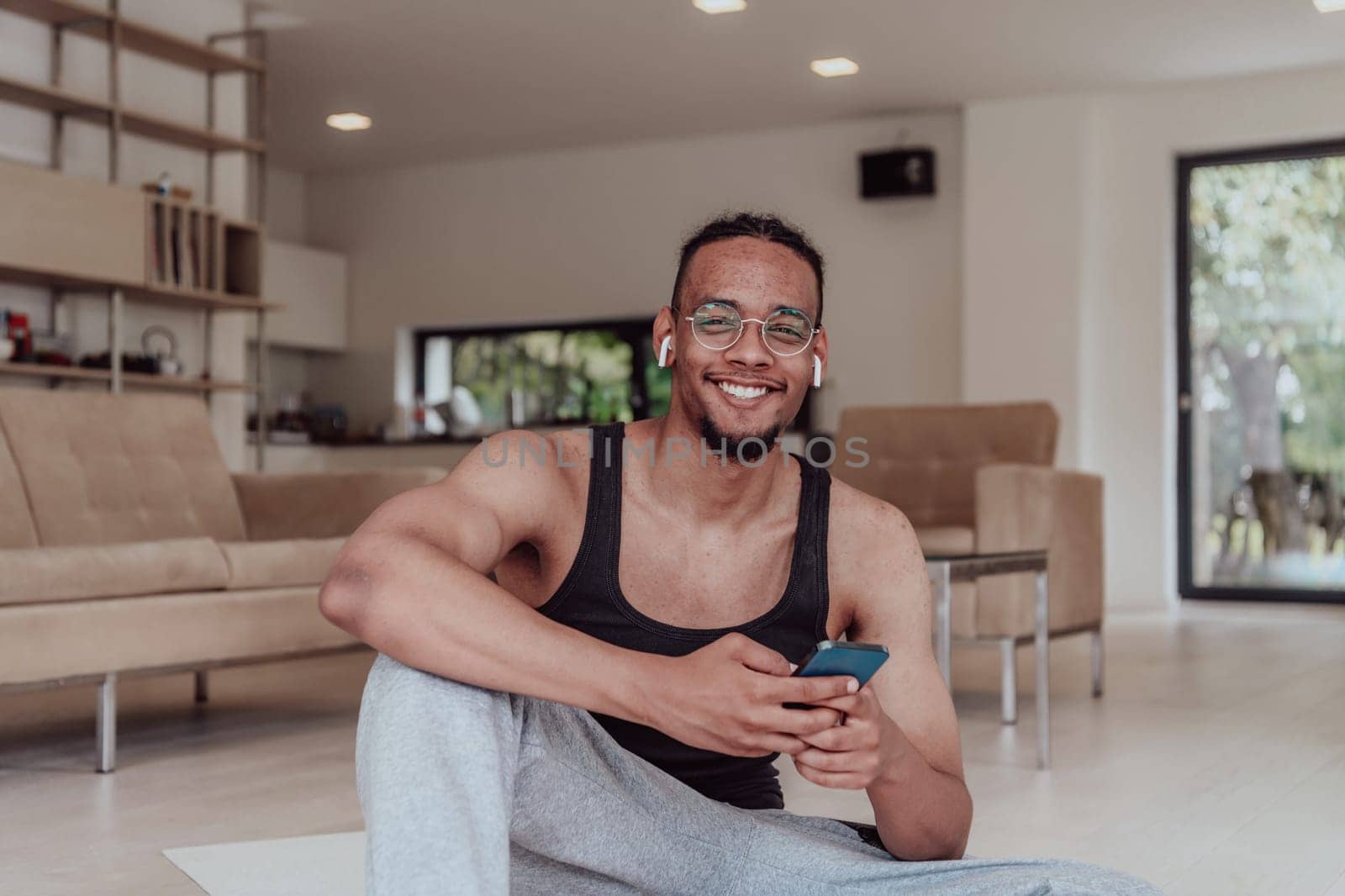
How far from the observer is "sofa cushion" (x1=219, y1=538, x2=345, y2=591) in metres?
3.32

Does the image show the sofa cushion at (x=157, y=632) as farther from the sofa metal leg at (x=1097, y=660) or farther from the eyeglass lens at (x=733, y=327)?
the sofa metal leg at (x=1097, y=660)

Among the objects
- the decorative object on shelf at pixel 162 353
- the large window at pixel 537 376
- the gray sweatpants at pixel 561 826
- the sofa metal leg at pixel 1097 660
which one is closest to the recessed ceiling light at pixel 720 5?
the decorative object on shelf at pixel 162 353

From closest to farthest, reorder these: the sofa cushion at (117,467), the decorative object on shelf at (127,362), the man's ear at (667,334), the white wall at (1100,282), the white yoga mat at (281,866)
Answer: the man's ear at (667,334) < the white yoga mat at (281,866) < the sofa cushion at (117,467) < the decorative object on shelf at (127,362) < the white wall at (1100,282)

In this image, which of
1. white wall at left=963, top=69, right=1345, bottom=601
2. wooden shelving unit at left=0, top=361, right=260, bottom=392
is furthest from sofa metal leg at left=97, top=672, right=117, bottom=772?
white wall at left=963, top=69, right=1345, bottom=601

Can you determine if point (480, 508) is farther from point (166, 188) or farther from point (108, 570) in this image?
point (166, 188)

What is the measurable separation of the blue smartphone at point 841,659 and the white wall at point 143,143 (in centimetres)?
471

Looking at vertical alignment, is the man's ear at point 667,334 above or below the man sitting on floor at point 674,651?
above

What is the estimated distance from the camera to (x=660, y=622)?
143 centimetres

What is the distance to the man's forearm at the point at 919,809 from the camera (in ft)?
4.33

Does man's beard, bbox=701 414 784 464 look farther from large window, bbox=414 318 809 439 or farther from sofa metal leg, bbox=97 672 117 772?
large window, bbox=414 318 809 439

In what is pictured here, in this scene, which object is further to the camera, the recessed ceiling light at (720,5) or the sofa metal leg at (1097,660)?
the recessed ceiling light at (720,5)

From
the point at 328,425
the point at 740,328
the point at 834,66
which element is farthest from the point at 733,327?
the point at 328,425

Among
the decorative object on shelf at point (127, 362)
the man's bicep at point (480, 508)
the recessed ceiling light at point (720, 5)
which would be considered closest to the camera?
the man's bicep at point (480, 508)

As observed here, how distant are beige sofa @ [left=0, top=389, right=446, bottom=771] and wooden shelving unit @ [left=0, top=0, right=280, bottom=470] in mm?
1225
